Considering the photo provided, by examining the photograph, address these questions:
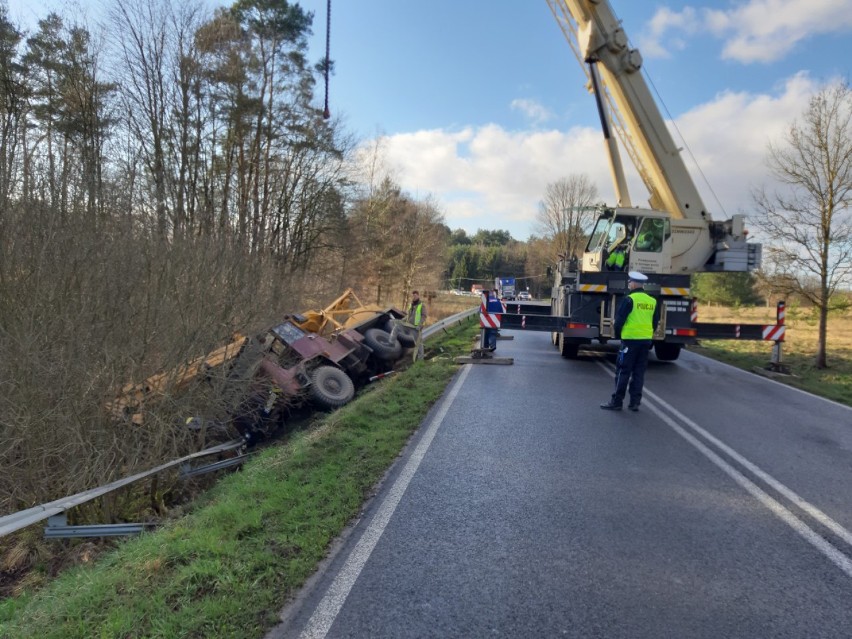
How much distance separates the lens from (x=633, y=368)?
26.6 ft

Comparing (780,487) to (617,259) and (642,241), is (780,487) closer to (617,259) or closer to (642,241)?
(642,241)

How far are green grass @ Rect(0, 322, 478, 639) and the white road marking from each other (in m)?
3.23

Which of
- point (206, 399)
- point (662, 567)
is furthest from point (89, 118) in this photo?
point (662, 567)

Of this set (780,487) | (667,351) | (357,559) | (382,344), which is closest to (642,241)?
(667,351)

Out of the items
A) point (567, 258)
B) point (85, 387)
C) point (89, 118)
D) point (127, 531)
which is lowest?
point (127, 531)

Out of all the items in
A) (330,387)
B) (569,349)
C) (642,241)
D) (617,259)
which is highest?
(642,241)

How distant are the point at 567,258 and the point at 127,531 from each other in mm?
11684

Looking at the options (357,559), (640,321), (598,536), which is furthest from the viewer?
(640,321)

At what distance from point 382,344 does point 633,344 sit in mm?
→ 5927

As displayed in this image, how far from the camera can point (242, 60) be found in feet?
78.3

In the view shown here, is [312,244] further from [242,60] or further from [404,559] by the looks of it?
[404,559]

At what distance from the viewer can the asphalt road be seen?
3.05m

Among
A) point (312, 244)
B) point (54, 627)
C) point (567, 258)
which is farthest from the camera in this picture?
point (312, 244)

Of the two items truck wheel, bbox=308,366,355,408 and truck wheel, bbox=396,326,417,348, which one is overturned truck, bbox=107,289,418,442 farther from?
truck wheel, bbox=396,326,417,348
